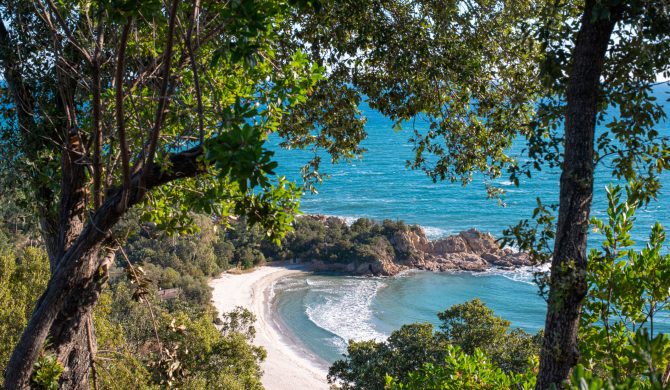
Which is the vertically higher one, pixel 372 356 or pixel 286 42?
pixel 286 42

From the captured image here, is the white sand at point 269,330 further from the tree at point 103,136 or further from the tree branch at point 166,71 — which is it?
the tree branch at point 166,71

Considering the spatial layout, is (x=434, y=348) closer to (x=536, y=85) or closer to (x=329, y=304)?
(x=536, y=85)

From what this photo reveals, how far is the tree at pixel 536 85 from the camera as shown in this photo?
3.07m

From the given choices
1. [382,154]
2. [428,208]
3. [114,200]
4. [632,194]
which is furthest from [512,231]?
Result: [382,154]

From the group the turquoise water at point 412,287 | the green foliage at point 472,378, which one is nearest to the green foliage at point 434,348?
the turquoise water at point 412,287

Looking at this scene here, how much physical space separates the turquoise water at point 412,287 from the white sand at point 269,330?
773mm

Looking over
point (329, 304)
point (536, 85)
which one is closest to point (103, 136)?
point (536, 85)

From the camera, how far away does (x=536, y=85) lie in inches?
197

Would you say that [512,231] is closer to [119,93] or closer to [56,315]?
[119,93]

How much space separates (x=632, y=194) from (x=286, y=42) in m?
3.27

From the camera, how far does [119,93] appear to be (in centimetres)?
308

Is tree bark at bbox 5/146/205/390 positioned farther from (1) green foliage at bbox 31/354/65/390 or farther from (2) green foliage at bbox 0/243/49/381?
(2) green foliage at bbox 0/243/49/381

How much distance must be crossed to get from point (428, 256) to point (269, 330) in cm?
1488

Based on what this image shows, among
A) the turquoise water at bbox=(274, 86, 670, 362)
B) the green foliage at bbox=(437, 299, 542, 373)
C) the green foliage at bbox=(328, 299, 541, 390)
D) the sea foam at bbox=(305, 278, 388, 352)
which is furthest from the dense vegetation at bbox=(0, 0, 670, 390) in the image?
the sea foam at bbox=(305, 278, 388, 352)
